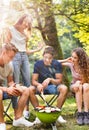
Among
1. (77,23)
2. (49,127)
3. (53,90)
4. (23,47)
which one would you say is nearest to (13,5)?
(77,23)

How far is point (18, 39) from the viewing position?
508 centimetres

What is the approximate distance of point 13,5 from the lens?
23.5ft

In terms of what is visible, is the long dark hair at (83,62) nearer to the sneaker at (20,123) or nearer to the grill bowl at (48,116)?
the grill bowl at (48,116)

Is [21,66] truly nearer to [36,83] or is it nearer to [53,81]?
[36,83]

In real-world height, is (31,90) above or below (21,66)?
below

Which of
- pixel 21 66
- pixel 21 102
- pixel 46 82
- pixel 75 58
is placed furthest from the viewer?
pixel 21 66

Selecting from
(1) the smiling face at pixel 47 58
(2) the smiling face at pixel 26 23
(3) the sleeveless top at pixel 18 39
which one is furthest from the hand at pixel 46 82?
(2) the smiling face at pixel 26 23

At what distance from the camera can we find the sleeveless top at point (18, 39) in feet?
16.6

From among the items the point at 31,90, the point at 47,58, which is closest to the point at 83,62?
the point at 47,58

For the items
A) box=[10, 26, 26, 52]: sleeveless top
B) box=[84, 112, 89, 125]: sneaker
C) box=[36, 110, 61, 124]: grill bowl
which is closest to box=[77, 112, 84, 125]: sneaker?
box=[84, 112, 89, 125]: sneaker

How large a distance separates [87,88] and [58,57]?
328cm

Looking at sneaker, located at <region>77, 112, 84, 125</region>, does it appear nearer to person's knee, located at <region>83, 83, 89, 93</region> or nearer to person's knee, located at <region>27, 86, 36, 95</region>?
person's knee, located at <region>83, 83, 89, 93</region>

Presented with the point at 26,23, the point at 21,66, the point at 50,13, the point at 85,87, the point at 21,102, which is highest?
the point at 50,13

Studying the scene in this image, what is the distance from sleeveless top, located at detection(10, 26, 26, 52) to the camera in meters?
5.05
